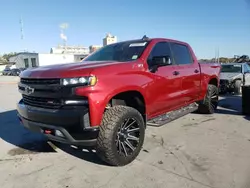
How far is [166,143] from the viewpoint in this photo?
15.5ft

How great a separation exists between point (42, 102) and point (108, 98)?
95cm

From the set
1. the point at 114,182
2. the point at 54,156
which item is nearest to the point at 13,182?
the point at 54,156

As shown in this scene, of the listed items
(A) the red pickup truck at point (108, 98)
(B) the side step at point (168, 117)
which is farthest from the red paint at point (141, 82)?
(B) the side step at point (168, 117)

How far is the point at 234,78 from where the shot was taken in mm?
10977

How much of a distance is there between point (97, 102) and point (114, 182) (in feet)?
3.46

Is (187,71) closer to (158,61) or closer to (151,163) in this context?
(158,61)

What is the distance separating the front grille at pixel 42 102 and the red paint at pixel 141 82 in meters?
0.32

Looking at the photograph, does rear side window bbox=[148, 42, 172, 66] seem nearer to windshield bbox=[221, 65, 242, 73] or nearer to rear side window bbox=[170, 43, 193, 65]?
rear side window bbox=[170, 43, 193, 65]

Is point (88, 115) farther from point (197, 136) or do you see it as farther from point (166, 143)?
point (197, 136)

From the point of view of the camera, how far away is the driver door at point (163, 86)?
4.39m

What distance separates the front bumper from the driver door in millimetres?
1369

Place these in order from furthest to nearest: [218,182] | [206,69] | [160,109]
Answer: [206,69] → [160,109] → [218,182]

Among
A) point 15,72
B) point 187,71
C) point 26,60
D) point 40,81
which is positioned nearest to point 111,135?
point 40,81

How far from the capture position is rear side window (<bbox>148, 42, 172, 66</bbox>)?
4523mm
